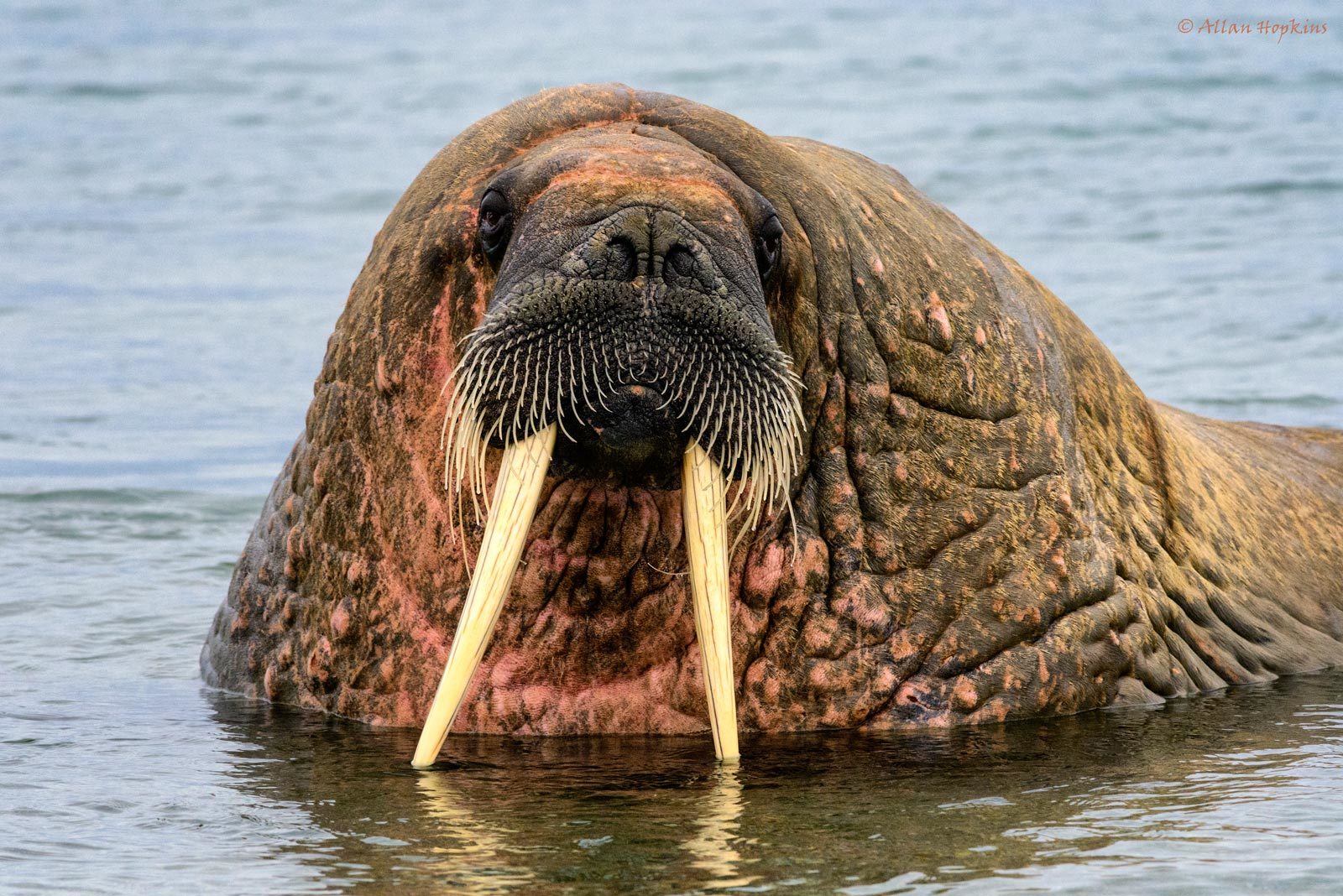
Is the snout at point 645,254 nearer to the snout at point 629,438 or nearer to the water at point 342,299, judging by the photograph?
the snout at point 629,438

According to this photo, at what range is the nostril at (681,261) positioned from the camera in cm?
532

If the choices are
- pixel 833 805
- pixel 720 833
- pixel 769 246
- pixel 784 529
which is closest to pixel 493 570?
pixel 720 833

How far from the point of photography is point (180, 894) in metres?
4.68

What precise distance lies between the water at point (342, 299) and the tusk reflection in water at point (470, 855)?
0.05 ft

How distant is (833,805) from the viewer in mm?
5402

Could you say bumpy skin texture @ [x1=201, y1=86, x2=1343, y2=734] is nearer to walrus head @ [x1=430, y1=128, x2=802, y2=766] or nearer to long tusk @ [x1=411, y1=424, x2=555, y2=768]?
walrus head @ [x1=430, y1=128, x2=802, y2=766]

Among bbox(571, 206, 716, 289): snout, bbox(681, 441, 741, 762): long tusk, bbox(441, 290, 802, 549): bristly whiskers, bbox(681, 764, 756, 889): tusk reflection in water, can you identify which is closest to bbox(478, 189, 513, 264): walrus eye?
bbox(441, 290, 802, 549): bristly whiskers

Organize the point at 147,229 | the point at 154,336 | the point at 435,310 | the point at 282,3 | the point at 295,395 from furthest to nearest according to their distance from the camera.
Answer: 1. the point at 282,3
2. the point at 147,229
3. the point at 154,336
4. the point at 295,395
5. the point at 435,310

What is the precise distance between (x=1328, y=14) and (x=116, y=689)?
2633 centimetres

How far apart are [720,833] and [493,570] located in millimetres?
820

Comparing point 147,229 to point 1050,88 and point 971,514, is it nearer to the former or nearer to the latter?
point 1050,88

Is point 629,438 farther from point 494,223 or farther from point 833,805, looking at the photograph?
point 833,805

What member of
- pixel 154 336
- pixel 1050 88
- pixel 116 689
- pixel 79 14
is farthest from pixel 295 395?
pixel 79 14

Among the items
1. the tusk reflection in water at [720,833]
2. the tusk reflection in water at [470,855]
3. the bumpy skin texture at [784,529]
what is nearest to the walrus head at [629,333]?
the bumpy skin texture at [784,529]
